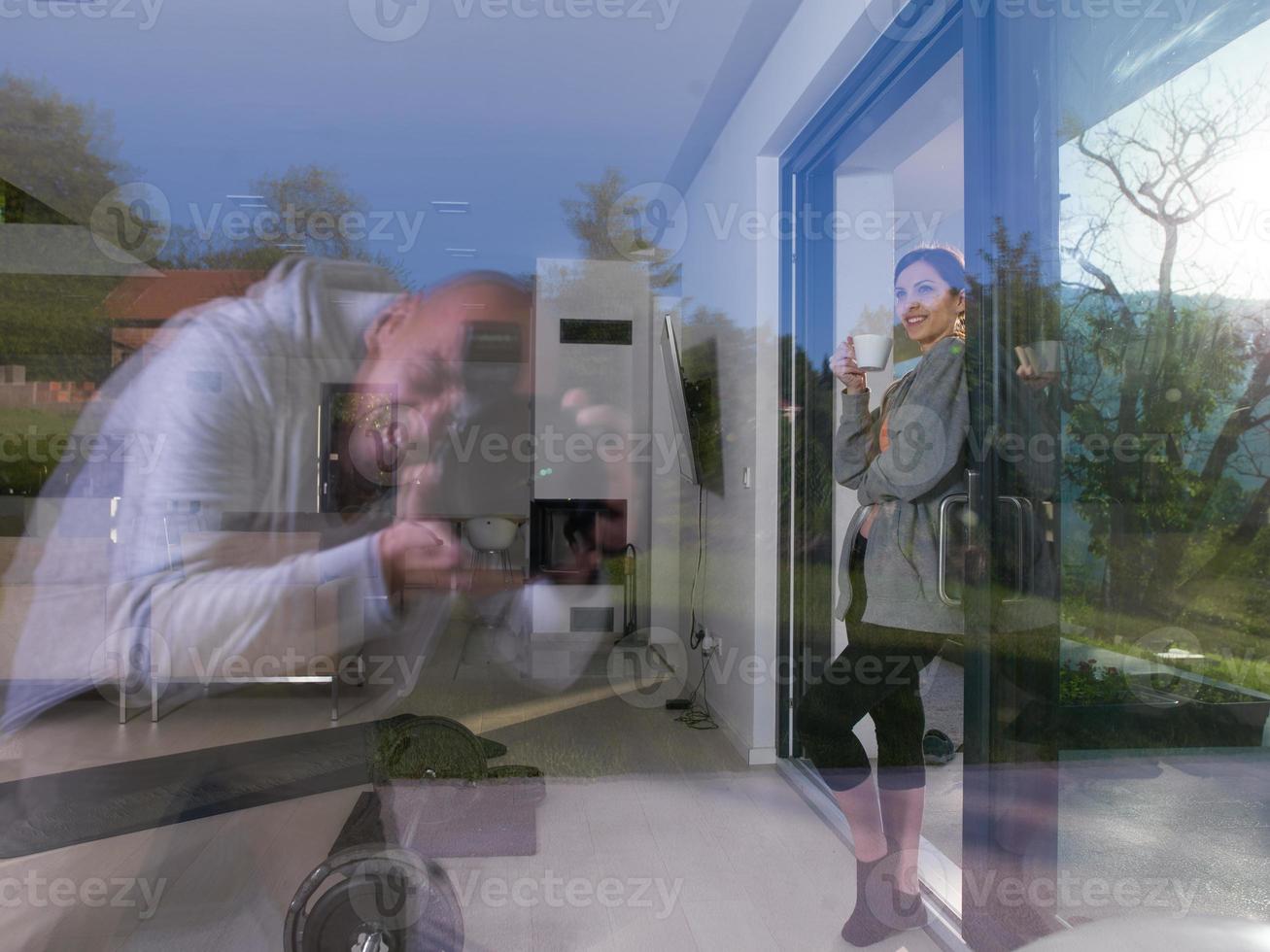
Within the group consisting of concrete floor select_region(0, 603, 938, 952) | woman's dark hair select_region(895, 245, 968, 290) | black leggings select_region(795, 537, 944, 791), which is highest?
woman's dark hair select_region(895, 245, 968, 290)

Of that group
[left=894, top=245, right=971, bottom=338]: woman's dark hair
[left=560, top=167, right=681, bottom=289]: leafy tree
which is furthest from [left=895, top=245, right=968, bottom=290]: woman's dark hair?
[left=560, top=167, right=681, bottom=289]: leafy tree

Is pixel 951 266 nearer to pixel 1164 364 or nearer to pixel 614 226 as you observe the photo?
pixel 1164 364

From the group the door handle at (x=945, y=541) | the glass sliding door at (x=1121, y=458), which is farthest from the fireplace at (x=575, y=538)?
the glass sliding door at (x=1121, y=458)

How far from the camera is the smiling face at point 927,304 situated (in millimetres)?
1899

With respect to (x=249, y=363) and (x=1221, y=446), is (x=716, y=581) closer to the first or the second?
Result: (x=249, y=363)

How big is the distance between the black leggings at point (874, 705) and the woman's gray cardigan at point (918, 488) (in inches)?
1.7

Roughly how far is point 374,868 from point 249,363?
104 cm

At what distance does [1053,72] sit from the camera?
1.60 m

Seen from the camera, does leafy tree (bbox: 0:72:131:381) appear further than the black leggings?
Yes

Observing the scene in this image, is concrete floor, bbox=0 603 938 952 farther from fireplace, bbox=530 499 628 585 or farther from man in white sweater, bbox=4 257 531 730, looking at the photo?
fireplace, bbox=530 499 628 585

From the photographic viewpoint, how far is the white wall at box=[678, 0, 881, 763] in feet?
9.35

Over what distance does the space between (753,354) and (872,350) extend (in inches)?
52.0

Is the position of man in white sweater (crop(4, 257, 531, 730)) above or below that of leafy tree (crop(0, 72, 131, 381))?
below

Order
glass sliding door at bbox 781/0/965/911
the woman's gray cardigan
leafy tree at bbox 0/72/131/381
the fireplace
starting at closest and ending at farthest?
the woman's gray cardigan
glass sliding door at bbox 781/0/965/911
leafy tree at bbox 0/72/131/381
the fireplace
